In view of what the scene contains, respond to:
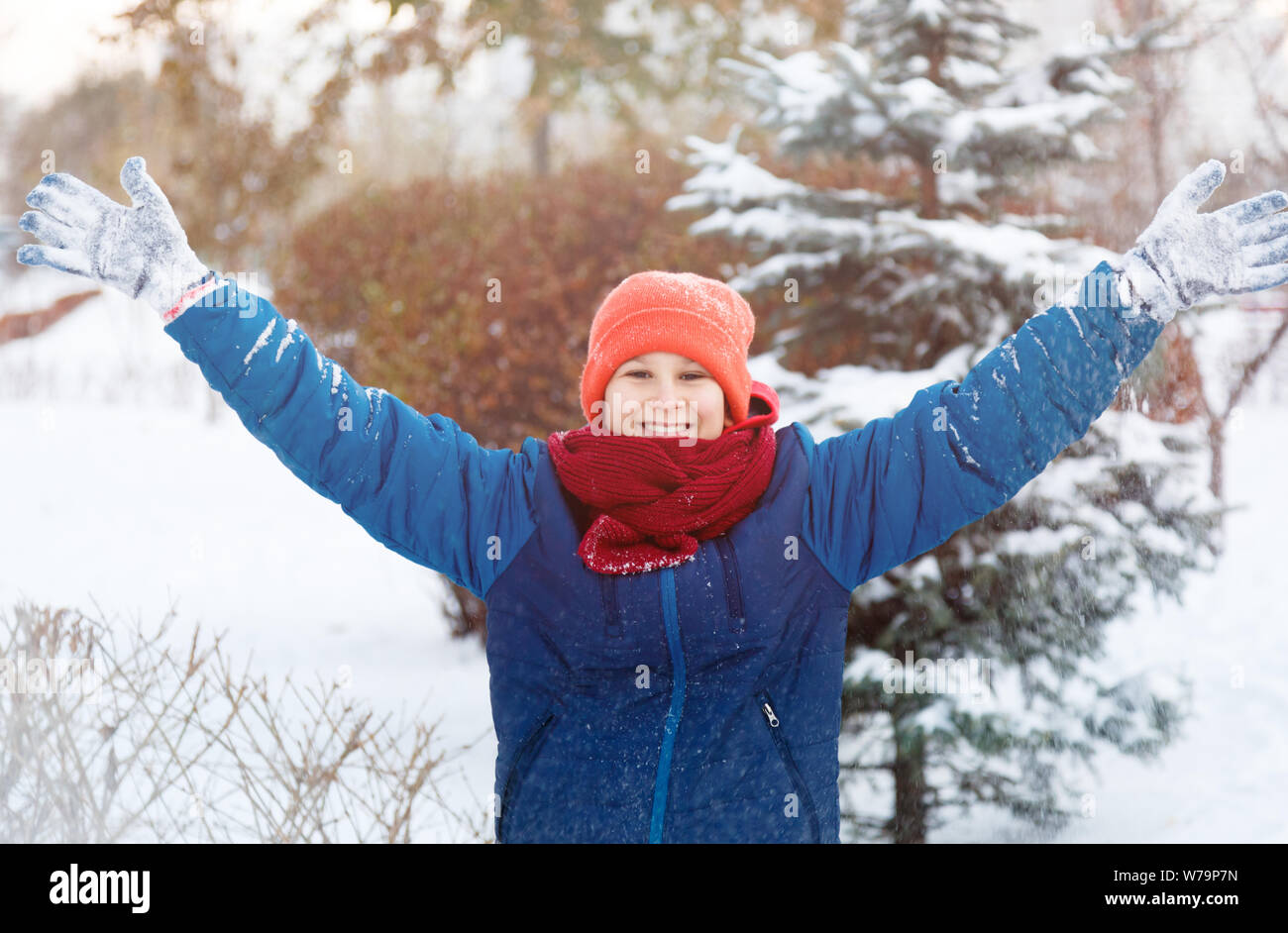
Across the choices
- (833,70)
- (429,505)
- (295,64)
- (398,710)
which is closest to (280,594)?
(398,710)

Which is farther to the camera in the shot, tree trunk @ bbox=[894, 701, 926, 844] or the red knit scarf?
tree trunk @ bbox=[894, 701, 926, 844]

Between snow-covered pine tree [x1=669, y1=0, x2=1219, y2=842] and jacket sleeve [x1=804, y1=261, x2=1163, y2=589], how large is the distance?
57.8 inches

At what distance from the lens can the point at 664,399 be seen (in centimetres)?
191

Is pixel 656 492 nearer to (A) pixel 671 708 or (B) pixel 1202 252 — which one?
(A) pixel 671 708

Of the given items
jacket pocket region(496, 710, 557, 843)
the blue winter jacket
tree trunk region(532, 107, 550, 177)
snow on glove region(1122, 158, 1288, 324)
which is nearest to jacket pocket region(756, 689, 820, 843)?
the blue winter jacket

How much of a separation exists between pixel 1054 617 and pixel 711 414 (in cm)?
203

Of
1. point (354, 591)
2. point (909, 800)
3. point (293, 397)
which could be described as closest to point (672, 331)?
point (293, 397)

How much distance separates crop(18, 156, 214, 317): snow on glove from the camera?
1.67 m

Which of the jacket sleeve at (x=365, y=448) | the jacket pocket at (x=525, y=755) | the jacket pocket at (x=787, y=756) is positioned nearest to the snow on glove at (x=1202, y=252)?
the jacket pocket at (x=787, y=756)

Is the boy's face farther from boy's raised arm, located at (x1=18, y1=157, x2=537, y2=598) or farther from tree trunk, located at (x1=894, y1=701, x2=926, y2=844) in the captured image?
tree trunk, located at (x1=894, y1=701, x2=926, y2=844)
